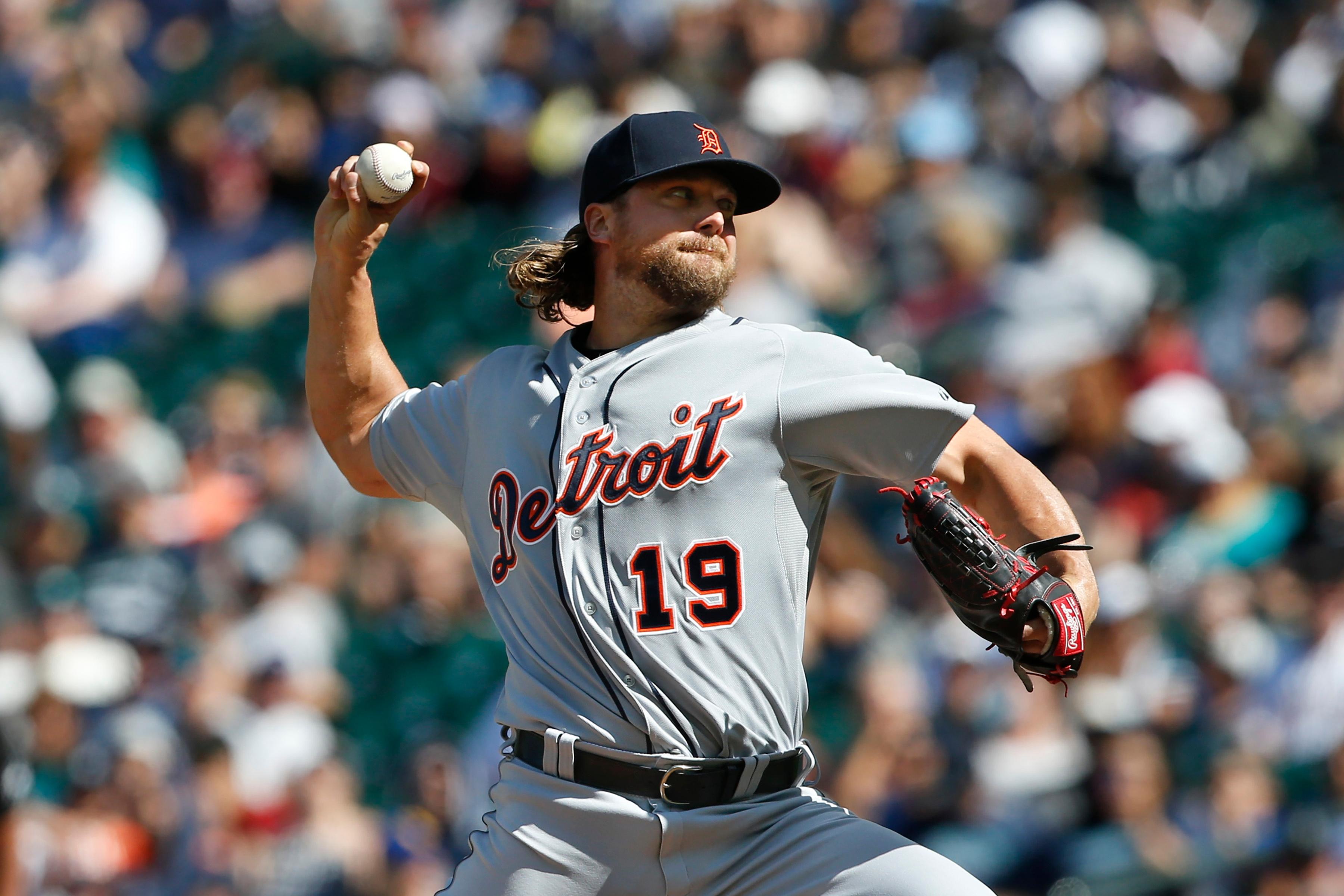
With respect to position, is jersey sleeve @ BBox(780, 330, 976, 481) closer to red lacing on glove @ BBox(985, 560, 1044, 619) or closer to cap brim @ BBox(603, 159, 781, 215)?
red lacing on glove @ BBox(985, 560, 1044, 619)

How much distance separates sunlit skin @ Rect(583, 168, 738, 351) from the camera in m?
3.16

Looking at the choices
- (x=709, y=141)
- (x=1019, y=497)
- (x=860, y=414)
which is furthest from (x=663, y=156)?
(x=1019, y=497)

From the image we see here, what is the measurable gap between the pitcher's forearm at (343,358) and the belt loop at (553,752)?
838mm

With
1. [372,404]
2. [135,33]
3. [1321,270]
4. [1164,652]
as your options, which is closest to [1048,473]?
[1164,652]

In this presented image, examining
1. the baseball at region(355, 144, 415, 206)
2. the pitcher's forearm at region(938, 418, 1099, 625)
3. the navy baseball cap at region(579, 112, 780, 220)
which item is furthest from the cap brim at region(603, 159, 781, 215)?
the pitcher's forearm at region(938, 418, 1099, 625)

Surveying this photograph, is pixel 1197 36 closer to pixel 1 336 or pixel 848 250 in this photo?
pixel 848 250

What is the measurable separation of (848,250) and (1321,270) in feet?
7.13

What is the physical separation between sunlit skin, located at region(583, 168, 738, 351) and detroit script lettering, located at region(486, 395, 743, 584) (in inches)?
11.8

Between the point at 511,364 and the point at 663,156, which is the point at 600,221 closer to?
the point at 663,156

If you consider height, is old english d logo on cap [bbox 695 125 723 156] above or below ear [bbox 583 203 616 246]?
above

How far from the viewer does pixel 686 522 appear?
2895mm

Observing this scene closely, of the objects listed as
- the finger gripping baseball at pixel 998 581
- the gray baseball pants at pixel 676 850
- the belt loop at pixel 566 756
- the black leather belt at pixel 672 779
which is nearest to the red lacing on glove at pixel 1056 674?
the finger gripping baseball at pixel 998 581

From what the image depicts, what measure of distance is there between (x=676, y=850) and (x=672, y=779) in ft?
0.41

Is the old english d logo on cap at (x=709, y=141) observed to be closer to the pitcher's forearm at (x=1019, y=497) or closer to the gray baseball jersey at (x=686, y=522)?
the gray baseball jersey at (x=686, y=522)
